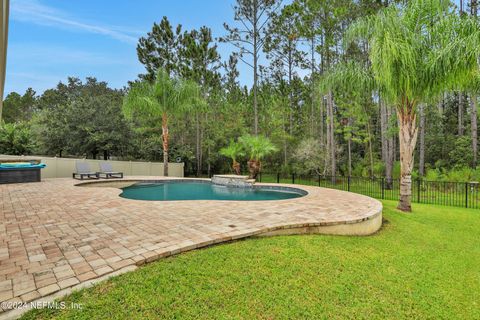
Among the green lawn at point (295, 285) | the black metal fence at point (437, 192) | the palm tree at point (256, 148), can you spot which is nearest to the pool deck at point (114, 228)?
the green lawn at point (295, 285)

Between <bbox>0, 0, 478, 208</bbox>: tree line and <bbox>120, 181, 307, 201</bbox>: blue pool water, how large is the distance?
4996mm

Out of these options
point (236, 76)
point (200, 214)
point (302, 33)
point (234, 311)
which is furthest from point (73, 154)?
point (234, 311)

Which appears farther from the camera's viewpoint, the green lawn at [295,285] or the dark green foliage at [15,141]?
the dark green foliage at [15,141]

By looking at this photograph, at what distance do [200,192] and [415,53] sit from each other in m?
8.94

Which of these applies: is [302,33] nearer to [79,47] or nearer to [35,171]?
[79,47]

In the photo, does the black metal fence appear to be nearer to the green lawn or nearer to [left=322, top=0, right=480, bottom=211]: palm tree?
[left=322, top=0, right=480, bottom=211]: palm tree

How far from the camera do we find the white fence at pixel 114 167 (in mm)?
13695

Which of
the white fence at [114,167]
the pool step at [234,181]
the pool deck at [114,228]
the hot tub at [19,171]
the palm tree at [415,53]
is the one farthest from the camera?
the white fence at [114,167]

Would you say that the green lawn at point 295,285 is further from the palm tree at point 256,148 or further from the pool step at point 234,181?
the palm tree at point 256,148

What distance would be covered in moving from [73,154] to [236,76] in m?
15.2

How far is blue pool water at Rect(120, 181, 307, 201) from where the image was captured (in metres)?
9.98

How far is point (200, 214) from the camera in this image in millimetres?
5535

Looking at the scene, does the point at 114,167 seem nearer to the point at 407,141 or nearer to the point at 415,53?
the point at 407,141

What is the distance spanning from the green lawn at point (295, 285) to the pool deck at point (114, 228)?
11.4 inches
